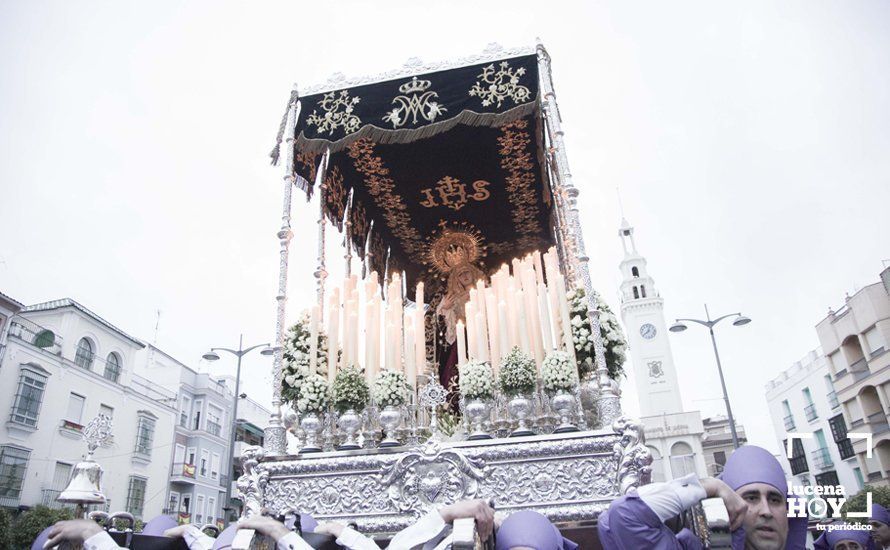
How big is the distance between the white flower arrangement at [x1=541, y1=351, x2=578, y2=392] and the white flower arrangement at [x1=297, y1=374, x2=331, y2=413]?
2.24m

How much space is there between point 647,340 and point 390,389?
56.6 m

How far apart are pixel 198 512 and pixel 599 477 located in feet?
100

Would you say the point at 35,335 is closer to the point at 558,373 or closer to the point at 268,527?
the point at 558,373

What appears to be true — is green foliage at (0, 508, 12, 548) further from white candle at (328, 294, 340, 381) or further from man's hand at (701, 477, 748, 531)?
man's hand at (701, 477, 748, 531)

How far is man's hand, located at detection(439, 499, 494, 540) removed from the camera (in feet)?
6.99

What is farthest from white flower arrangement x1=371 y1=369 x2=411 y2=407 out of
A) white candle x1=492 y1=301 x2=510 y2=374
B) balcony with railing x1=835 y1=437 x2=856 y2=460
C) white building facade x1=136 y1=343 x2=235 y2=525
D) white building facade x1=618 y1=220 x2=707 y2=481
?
white building facade x1=618 y1=220 x2=707 y2=481

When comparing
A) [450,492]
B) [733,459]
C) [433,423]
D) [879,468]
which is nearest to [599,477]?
[450,492]

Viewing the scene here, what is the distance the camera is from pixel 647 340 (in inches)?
2295

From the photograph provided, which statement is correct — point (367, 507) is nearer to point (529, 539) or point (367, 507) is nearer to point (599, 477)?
point (599, 477)

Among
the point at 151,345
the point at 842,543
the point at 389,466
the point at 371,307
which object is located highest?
the point at 151,345

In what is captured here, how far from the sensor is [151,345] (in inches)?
1212

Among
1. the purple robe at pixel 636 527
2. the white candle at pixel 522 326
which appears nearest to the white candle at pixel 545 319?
the white candle at pixel 522 326

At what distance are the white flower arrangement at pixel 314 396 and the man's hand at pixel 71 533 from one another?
331 cm

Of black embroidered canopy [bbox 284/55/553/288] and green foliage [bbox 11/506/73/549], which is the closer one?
black embroidered canopy [bbox 284/55/553/288]
